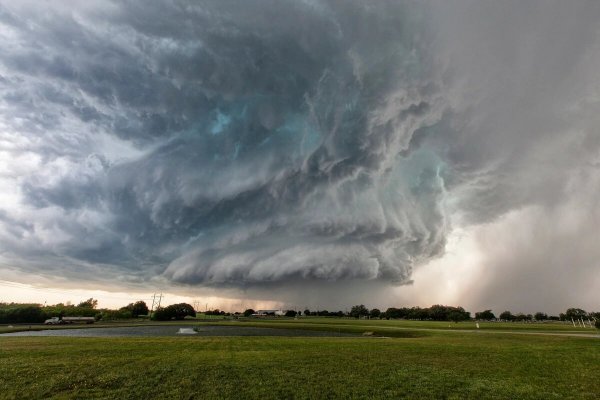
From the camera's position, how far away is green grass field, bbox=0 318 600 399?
25.5 m

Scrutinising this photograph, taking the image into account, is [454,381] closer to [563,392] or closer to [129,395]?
[563,392]

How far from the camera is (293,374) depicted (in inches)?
1205

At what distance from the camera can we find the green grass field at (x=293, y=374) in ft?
83.6

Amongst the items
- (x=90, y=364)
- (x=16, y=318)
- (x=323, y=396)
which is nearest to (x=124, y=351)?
(x=90, y=364)

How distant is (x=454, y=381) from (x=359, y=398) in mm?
10013

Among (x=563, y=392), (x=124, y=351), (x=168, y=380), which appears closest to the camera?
(x=563, y=392)

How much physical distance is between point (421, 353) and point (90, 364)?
37109 mm

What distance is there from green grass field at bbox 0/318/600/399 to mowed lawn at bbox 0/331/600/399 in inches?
3.2

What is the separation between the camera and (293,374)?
100ft

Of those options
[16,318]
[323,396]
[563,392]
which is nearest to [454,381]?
[563,392]

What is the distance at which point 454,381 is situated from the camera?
95.7 feet

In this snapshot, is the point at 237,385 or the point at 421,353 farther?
the point at 421,353

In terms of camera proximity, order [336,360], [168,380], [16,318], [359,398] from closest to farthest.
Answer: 1. [359,398]
2. [168,380]
3. [336,360]
4. [16,318]

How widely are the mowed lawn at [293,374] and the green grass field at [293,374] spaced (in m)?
0.08
